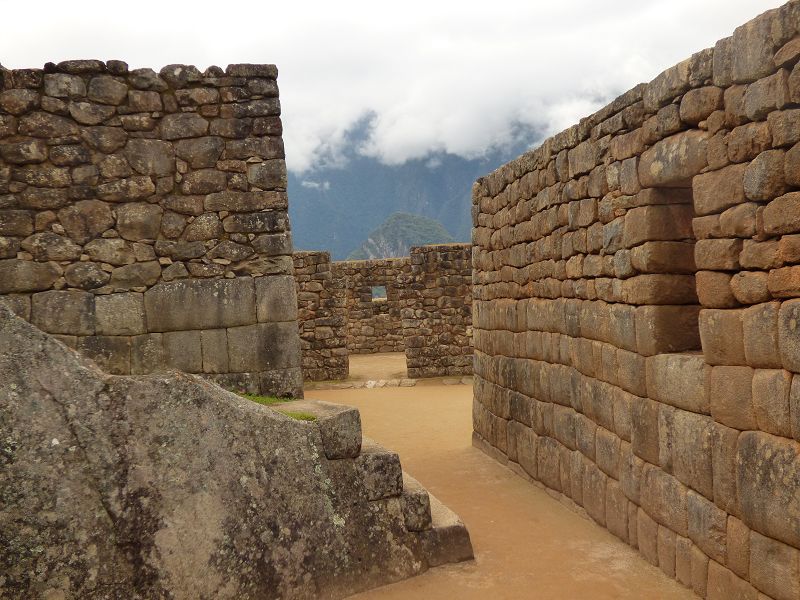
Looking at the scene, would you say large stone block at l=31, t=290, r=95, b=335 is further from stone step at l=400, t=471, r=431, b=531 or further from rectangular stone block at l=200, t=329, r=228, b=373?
stone step at l=400, t=471, r=431, b=531

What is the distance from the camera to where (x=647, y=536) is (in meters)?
4.94

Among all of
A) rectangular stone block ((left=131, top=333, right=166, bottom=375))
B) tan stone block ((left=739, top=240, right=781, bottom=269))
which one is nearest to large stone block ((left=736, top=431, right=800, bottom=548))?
tan stone block ((left=739, top=240, right=781, bottom=269))

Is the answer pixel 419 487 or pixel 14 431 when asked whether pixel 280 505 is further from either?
pixel 14 431

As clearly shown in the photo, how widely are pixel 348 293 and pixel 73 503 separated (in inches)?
753

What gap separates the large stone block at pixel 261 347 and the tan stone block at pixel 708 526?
11.2ft

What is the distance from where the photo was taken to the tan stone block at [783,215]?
3.32 m

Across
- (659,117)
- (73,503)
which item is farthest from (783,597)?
(73,503)

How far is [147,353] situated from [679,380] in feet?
13.9

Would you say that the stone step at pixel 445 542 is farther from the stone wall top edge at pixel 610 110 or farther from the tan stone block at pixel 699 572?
the stone wall top edge at pixel 610 110

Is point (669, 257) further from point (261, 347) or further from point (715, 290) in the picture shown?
point (261, 347)

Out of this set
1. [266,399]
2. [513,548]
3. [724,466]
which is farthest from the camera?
[266,399]

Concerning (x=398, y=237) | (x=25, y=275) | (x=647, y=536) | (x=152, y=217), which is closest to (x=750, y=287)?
(x=647, y=536)

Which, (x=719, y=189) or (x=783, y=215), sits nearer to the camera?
(x=783, y=215)

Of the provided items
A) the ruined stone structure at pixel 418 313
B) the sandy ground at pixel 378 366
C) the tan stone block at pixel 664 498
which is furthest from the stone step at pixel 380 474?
the sandy ground at pixel 378 366
